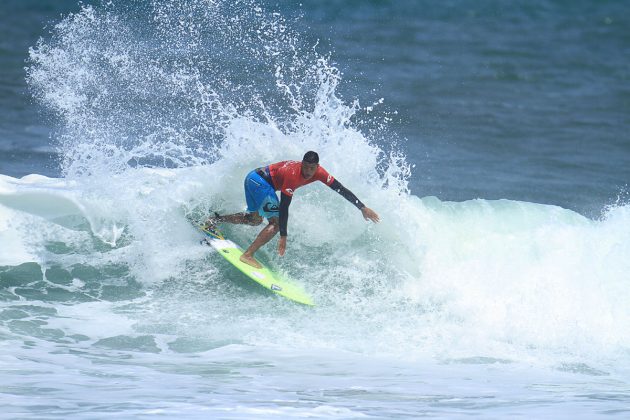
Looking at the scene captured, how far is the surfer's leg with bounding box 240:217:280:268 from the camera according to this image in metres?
9.30

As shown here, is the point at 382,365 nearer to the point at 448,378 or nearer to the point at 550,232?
the point at 448,378

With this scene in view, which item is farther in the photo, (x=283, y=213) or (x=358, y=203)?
(x=358, y=203)

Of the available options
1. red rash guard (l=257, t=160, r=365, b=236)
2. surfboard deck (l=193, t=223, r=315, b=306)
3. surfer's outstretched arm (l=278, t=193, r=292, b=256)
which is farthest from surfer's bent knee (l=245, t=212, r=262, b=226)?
surfer's outstretched arm (l=278, t=193, r=292, b=256)

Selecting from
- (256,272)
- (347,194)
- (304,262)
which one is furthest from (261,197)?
(304,262)

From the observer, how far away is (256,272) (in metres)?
9.34

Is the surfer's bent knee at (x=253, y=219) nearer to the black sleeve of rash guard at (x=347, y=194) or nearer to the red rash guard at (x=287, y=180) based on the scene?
the red rash guard at (x=287, y=180)

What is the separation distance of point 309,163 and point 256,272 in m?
1.51

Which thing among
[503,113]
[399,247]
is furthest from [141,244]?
[503,113]

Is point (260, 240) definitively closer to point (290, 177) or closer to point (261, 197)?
point (261, 197)

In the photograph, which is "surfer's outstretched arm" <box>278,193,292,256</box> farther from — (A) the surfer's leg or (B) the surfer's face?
(A) the surfer's leg

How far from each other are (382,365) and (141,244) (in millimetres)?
3663

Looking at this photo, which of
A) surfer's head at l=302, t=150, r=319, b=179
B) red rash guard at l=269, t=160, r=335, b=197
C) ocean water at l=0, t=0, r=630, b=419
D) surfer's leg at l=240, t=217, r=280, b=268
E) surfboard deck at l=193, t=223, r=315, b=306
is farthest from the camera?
surfer's leg at l=240, t=217, r=280, b=268

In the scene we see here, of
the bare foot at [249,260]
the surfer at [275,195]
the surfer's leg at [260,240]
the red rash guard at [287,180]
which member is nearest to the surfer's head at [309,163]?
the surfer at [275,195]

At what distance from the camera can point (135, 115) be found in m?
17.2
